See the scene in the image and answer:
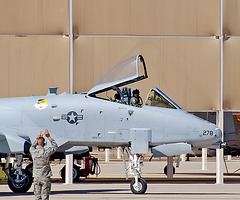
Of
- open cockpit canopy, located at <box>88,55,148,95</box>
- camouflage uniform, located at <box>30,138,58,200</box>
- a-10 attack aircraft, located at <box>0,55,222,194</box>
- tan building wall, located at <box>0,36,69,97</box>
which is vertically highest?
tan building wall, located at <box>0,36,69,97</box>

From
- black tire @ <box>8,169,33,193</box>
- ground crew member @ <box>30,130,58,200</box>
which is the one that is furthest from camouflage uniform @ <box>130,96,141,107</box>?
ground crew member @ <box>30,130,58,200</box>

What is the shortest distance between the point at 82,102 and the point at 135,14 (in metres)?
6.51

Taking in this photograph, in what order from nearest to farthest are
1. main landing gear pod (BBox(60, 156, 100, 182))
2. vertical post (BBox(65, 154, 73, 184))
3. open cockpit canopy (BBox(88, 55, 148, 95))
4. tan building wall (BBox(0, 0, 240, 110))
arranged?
open cockpit canopy (BBox(88, 55, 148, 95)), vertical post (BBox(65, 154, 73, 184)), tan building wall (BBox(0, 0, 240, 110)), main landing gear pod (BBox(60, 156, 100, 182))

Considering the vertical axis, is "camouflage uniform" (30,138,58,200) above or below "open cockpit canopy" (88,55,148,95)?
below

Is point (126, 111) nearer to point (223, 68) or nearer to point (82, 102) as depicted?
point (82, 102)

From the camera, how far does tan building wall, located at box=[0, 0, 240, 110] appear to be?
21609mm

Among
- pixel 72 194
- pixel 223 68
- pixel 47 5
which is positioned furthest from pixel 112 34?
pixel 72 194

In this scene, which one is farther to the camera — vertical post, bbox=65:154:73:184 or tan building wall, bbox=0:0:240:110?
tan building wall, bbox=0:0:240:110

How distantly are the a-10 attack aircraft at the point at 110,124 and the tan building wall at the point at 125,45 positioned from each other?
500 cm

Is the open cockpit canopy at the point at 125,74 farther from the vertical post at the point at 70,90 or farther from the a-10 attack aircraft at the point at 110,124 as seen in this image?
the vertical post at the point at 70,90

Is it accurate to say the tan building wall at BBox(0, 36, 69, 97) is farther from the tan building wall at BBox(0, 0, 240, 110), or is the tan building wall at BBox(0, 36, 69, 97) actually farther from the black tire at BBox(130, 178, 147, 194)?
the black tire at BBox(130, 178, 147, 194)

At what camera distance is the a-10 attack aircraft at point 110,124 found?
16.0 metres

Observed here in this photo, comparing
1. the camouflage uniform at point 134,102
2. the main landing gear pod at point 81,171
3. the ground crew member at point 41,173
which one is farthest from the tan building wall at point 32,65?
the ground crew member at point 41,173

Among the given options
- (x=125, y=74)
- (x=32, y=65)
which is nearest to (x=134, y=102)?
(x=125, y=74)
